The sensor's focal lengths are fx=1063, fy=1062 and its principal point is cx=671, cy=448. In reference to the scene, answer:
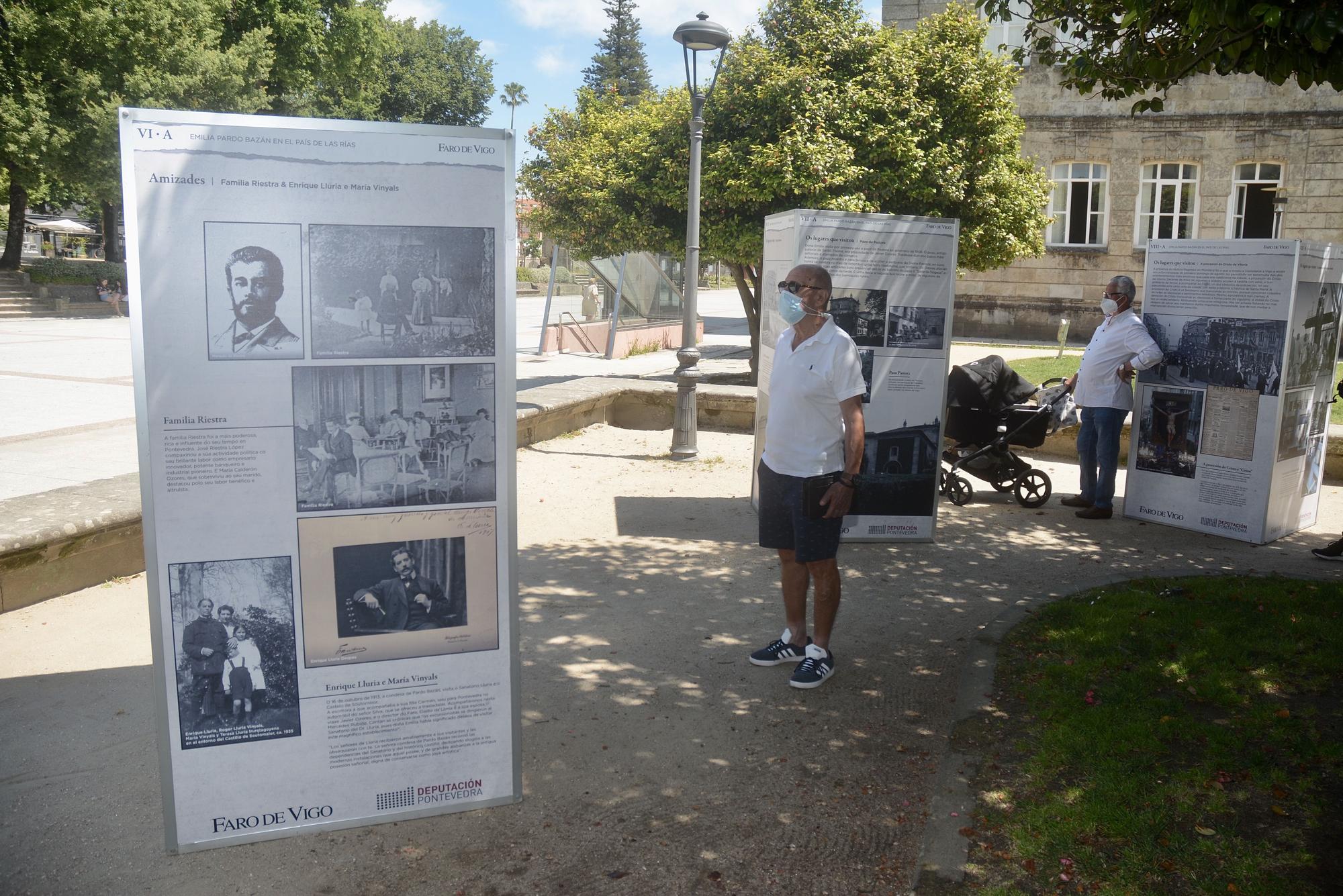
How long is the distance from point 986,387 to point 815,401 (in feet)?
14.2

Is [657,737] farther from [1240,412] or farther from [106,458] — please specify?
A: [106,458]

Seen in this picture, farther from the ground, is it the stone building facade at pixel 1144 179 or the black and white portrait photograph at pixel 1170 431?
the stone building facade at pixel 1144 179

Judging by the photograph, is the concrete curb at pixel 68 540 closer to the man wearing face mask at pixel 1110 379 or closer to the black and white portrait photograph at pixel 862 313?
the black and white portrait photograph at pixel 862 313

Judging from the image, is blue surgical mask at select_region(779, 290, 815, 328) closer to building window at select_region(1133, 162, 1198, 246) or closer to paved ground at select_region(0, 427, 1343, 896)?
paved ground at select_region(0, 427, 1343, 896)

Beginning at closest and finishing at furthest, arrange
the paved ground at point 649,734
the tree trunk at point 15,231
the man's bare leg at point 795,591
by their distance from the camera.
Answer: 1. the paved ground at point 649,734
2. the man's bare leg at point 795,591
3. the tree trunk at point 15,231

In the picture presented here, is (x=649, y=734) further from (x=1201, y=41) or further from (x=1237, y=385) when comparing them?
(x=1237, y=385)

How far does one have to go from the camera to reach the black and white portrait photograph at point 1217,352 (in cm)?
769

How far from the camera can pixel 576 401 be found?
11805 mm

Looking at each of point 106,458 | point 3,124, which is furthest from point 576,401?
point 3,124

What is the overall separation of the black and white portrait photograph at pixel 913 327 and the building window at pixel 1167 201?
21856mm

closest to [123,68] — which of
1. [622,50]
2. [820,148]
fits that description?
[820,148]

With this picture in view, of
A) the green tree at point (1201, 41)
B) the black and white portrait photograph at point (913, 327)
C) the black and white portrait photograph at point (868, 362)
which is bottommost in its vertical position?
the black and white portrait photograph at point (868, 362)

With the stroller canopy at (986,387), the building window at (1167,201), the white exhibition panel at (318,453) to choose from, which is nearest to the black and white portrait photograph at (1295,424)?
the stroller canopy at (986,387)

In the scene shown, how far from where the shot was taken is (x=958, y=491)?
29.5 ft
